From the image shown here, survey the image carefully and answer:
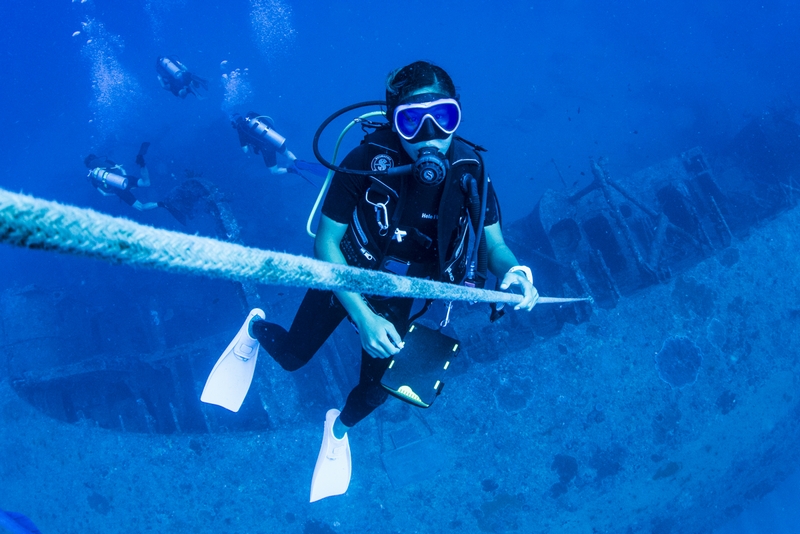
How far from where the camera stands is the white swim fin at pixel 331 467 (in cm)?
454

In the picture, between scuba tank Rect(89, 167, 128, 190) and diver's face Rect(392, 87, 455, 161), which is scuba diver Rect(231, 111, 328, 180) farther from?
diver's face Rect(392, 87, 455, 161)

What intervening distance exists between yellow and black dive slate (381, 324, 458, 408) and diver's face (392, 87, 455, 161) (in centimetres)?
148

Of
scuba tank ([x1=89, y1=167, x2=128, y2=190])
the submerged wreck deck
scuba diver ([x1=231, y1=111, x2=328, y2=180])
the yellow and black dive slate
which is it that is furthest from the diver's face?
scuba tank ([x1=89, y1=167, x2=128, y2=190])

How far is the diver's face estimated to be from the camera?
98.2 inches

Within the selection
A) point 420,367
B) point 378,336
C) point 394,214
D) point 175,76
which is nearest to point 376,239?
point 394,214

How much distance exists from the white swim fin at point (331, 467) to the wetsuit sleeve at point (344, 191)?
2.65 m

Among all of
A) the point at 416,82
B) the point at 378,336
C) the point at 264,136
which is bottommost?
the point at 378,336

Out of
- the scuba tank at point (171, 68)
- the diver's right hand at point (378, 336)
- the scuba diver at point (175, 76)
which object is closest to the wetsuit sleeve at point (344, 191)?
the diver's right hand at point (378, 336)

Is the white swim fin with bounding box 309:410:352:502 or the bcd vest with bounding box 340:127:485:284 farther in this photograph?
the white swim fin with bounding box 309:410:352:502

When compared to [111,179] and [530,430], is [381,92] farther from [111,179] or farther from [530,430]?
[530,430]

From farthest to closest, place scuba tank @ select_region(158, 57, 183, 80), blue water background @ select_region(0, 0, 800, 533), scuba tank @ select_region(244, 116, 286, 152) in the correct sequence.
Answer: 1. blue water background @ select_region(0, 0, 800, 533)
2. scuba tank @ select_region(158, 57, 183, 80)
3. scuba tank @ select_region(244, 116, 286, 152)

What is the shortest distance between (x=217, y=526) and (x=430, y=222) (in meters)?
4.90

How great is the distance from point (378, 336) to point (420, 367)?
0.80 meters

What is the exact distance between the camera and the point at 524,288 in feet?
9.16
